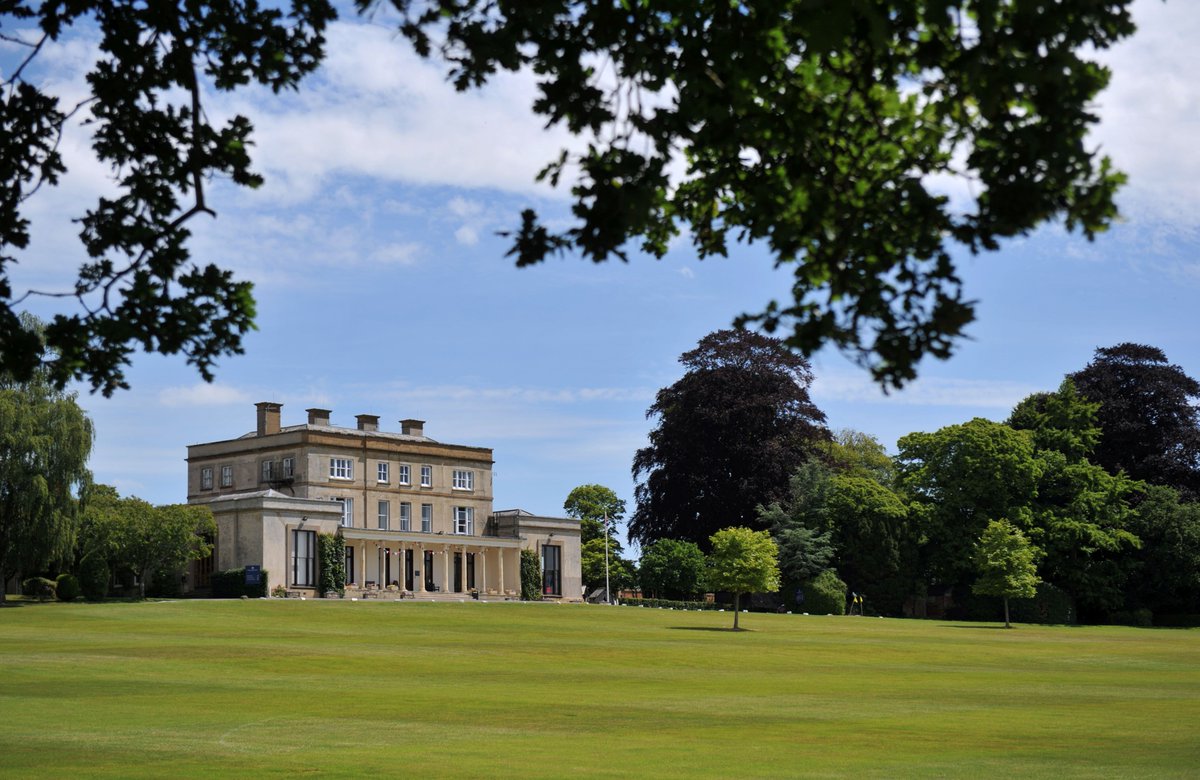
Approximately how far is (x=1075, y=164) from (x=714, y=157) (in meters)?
3.16

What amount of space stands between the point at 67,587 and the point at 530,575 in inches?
1217

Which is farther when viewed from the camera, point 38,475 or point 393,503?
point 393,503

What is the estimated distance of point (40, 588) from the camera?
64.4 metres

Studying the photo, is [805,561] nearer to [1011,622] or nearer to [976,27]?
[1011,622]

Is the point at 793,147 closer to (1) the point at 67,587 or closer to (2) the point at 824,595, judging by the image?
(1) the point at 67,587

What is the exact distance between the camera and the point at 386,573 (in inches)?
3243

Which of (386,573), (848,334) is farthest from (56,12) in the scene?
(386,573)

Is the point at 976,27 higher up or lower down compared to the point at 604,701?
higher up

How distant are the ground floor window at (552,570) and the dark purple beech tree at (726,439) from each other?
5.50 meters

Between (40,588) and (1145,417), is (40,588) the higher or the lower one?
the lower one

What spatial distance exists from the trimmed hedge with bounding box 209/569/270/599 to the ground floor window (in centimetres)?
2312

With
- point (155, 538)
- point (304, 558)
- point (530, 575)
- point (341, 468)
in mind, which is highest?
point (341, 468)

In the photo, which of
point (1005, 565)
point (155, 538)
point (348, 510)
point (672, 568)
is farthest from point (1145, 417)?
point (155, 538)

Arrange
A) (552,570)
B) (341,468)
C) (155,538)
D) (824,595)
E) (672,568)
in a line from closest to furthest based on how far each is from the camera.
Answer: (155,538) < (824,595) < (672,568) < (341,468) < (552,570)
